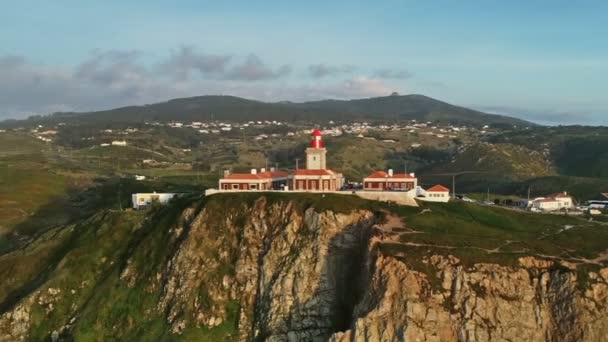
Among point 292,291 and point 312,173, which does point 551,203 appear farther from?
point 292,291

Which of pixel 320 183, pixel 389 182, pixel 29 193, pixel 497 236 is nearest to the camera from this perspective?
pixel 497 236

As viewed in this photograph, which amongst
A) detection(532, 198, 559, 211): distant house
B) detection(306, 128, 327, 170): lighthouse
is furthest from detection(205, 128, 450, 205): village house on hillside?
detection(532, 198, 559, 211): distant house

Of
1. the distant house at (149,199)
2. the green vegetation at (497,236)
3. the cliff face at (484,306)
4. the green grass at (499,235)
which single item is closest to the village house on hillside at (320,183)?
the green grass at (499,235)

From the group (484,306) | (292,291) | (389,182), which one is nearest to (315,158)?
(389,182)

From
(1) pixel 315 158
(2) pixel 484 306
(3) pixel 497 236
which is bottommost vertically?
(2) pixel 484 306

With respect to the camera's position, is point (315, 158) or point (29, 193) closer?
point (315, 158)

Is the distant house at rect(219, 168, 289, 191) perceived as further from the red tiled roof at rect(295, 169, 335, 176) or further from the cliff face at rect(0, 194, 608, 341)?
the cliff face at rect(0, 194, 608, 341)

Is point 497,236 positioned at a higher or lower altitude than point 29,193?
higher

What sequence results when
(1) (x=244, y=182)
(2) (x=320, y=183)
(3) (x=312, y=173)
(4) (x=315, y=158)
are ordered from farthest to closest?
1. (4) (x=315, y=158)
2. (1) (x=244, y=182)
3. (3) (x=312, y=173)
4. (2) (x=320, y=183)
